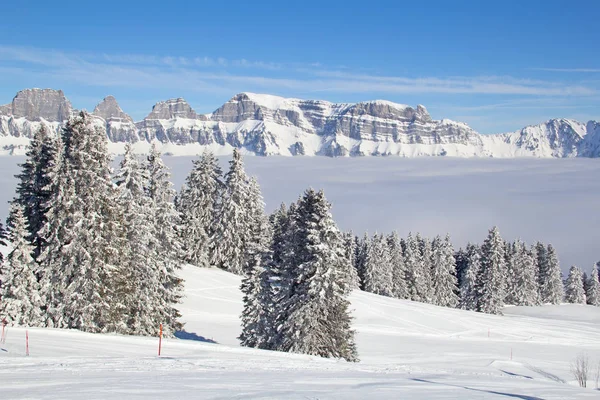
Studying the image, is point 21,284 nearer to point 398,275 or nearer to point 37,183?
point 37,183

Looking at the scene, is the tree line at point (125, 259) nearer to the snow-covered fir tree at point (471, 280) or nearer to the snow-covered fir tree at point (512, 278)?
the snow-covered fir tree at point (471, 280)

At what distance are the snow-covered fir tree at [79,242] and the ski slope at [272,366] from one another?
3.13 meters

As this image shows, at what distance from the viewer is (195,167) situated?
62.4 meters

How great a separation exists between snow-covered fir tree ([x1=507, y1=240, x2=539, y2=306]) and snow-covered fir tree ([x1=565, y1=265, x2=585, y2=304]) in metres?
15.2

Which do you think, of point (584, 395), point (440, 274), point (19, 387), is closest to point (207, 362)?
point (19, 387)

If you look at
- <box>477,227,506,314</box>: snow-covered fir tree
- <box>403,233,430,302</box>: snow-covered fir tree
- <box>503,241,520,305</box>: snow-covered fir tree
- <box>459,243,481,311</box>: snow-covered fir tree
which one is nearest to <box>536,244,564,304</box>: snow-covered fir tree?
<box>503,241,520,305</box>: snow-covered fir tree

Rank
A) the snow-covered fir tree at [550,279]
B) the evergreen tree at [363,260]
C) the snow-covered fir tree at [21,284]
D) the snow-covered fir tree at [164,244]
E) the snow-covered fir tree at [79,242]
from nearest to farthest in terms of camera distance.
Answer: the snow-covered fir tree at [21,284] → the snow-covered fir tree at [79,242] → the snow-covered fir tree at [164,244] → the evergreen tree at [363,260] → the snow-covered fir tree at [550,279]

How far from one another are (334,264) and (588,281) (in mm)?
105331

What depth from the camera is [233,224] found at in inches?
2359

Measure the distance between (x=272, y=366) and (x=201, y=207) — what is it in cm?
4540

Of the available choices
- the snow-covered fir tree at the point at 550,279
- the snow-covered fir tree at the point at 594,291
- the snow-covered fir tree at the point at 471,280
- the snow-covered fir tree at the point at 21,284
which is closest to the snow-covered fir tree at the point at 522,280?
the snow-covered fir tree at the point at 471,280

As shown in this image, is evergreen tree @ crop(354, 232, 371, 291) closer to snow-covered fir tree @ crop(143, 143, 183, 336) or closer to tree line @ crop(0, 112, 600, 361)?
tree line @ crop(0, 112, 600, 361)

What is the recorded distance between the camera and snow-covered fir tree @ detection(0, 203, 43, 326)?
85.1 feet

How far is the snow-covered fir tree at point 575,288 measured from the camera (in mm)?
102000
